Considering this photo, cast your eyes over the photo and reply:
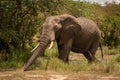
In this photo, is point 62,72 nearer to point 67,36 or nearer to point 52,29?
point 52,29

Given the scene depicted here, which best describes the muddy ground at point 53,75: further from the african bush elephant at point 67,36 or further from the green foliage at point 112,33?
the green foliage at point 112,33

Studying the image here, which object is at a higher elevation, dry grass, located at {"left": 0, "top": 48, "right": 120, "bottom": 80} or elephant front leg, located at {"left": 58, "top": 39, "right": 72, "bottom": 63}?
dry grass, located at {"left": 0, "top": 48, "right": 120, "bottom": 80}

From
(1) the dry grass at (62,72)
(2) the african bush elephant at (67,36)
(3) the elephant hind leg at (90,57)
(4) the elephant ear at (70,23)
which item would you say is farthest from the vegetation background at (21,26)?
(3) the elephant hind leg at (90,57)

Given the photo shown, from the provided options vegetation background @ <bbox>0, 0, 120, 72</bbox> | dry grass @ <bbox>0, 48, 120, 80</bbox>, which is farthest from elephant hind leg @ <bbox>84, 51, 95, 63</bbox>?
dry grass @ <bbox>0, 48, 120, 80</bbox>

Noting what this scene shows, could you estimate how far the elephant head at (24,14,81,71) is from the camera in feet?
41.9

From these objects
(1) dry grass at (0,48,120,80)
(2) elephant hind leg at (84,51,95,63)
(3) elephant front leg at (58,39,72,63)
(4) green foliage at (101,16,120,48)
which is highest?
(1) dry grass at (0,48,120,80)

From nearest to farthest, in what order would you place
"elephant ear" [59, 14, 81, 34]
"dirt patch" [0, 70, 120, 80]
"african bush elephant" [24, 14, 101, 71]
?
"dirt patch" [0, 70, 120, 80], "african bush elephant" [24, 14, 101, 71], "elephant ear" [59, 14, 81, 34]

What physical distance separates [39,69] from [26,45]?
294cm

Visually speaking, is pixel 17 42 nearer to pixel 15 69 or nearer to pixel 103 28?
pixel 15 69

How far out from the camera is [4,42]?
14430 millimetres

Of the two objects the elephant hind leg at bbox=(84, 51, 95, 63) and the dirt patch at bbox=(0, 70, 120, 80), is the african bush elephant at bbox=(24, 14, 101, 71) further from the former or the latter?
the dirt patch at bbox=(0, 70, 120, 80)

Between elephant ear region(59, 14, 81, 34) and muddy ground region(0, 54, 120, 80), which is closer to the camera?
muddy ground region(0, 54, 120, 80)

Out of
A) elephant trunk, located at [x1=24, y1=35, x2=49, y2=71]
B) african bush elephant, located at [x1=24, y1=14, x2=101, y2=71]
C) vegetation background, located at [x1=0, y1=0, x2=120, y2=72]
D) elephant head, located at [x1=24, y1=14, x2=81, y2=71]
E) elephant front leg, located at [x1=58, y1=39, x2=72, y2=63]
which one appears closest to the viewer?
elephant trunk, located at [x1=24, y1=35, x2=49, y2=71]

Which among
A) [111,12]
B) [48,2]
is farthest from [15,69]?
[111,12]
